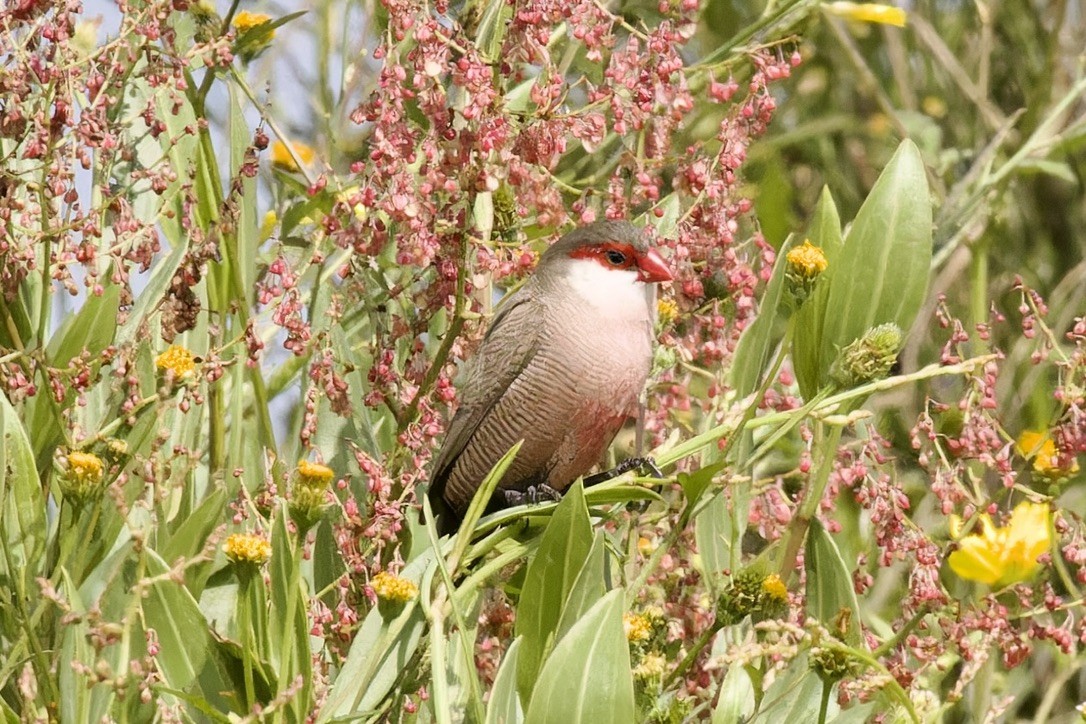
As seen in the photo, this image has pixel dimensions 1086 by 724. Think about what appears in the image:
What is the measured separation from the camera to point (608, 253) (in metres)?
3.52

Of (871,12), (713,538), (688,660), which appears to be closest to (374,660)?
(688,660)

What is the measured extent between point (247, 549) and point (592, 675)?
19.4 inches

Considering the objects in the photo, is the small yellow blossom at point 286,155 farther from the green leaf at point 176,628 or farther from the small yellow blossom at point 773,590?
the small yellow blossom at point 773,590

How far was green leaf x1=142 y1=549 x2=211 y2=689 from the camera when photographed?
234 centimetres

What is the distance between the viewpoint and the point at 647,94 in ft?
8.76

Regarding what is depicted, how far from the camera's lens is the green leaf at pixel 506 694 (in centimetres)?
222

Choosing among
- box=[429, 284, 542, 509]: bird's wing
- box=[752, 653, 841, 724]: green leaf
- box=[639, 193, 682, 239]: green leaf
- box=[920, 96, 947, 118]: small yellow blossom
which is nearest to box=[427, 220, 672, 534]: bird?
box=[429, 284, 542, 509]: bird's wing

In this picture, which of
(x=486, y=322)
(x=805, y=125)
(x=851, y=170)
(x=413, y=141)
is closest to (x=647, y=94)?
(x=413, y=141)

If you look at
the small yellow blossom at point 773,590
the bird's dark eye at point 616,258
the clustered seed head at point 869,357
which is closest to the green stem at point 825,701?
the small yellow blossom at point 773,590

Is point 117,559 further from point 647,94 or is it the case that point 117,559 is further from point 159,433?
point 647,94

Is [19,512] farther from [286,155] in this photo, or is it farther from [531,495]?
[286,155]

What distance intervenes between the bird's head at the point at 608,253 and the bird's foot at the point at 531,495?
1.44 ft

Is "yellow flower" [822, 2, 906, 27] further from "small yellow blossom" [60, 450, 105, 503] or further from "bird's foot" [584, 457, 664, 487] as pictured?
"small yellow blossom" [60, 450, 105, 503]

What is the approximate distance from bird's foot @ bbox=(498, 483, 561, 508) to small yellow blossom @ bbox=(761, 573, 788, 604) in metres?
1.00
